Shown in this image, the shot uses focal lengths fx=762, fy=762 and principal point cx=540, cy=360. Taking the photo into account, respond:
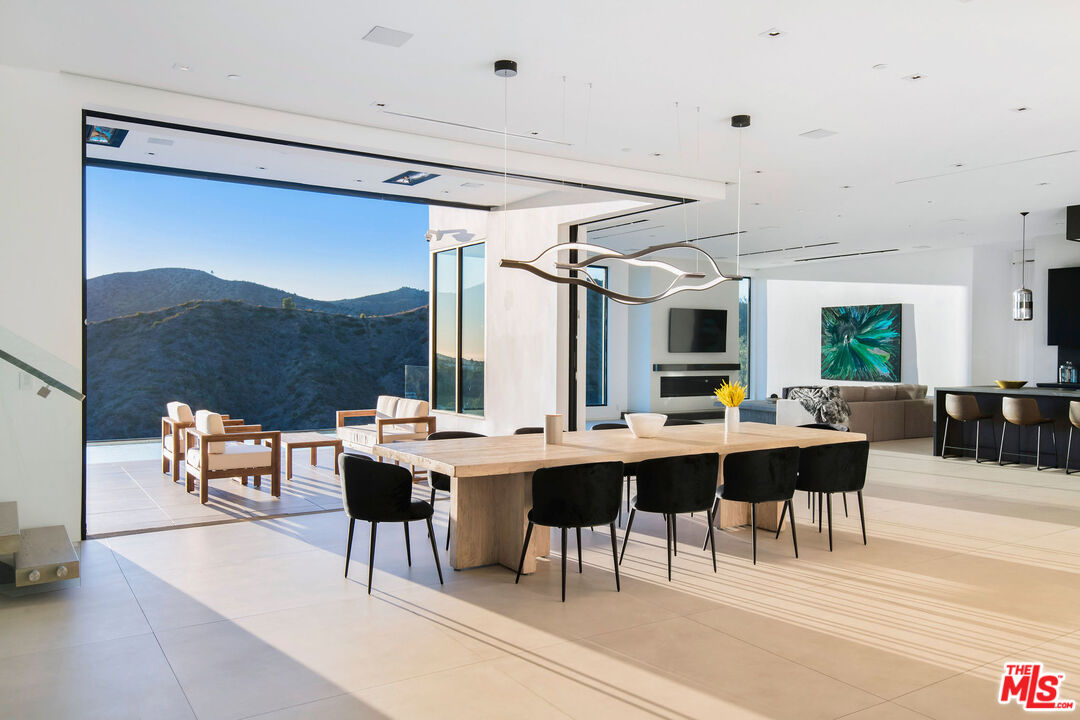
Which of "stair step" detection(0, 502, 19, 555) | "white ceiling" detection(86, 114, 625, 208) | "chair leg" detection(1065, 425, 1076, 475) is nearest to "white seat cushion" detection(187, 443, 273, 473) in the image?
"stair step" detection(0, 502, 19, 555)

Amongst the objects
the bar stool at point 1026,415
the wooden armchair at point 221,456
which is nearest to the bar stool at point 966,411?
the bar stool at point 1026,415

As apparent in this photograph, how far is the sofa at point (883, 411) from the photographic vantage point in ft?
36.0

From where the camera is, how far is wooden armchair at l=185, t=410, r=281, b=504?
665cm

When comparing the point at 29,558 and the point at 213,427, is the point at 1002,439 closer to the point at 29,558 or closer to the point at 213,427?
the point at 213,427

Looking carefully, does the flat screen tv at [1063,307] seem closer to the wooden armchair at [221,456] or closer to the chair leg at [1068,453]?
the chair leg at [1068,453]

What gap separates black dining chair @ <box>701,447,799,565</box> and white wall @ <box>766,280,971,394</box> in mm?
8994

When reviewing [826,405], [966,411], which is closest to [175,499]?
[826,405]

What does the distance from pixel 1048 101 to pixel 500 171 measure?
14.2 feet

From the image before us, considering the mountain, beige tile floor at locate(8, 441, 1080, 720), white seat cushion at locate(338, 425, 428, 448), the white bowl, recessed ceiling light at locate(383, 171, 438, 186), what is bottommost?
beige tile floor at locate(8, 441, 1080, 720)

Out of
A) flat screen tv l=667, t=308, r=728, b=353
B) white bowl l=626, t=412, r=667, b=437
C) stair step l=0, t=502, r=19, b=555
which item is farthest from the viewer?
flat screen tv l=667, t=308, r=728, b=353

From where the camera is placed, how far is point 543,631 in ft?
12.0

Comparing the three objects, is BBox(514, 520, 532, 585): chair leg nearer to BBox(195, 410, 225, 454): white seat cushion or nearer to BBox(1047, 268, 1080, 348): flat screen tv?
BBox(195, 410, 225, 454): white seat cushion

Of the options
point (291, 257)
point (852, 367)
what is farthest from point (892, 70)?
point (291, 257)
